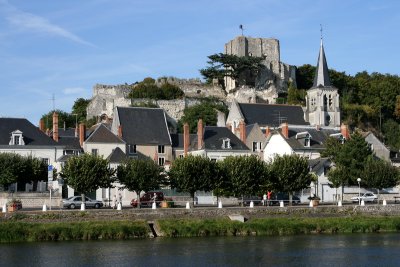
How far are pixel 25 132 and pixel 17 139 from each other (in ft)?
3.56

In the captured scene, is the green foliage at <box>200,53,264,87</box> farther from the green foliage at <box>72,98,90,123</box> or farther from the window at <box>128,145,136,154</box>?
the window at <box>128,145,136,154</box>

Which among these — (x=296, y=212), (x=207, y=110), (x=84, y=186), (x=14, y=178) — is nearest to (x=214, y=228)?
(x=296, y=212)

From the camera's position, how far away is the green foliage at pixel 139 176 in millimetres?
52625

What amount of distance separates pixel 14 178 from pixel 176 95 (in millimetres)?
44009

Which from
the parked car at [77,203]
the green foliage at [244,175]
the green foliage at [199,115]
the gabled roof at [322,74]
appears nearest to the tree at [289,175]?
the green foliage at [244,175]

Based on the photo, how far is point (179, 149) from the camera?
72500 mm

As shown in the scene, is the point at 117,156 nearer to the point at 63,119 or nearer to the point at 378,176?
the point at 378,176

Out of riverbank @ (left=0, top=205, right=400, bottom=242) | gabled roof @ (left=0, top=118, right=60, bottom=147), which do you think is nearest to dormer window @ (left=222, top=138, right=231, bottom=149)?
gabled roof @ (left=0, top=118, right=60, bottom=147)

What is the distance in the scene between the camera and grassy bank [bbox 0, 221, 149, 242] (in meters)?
42.9

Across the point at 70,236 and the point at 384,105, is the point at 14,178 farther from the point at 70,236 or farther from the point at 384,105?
the point at 384,105

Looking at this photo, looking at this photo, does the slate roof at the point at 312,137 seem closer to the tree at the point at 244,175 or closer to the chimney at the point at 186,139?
the chimney at the point at 186,139

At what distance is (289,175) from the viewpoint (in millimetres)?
54531

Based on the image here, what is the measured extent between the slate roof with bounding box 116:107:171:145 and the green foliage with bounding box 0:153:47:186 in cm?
1459

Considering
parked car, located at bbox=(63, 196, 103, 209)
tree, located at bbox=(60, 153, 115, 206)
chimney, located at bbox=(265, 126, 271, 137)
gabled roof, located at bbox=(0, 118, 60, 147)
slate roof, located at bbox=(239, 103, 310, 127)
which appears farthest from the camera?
slate roof, located at bbox=(239, 103, 310, 127)
